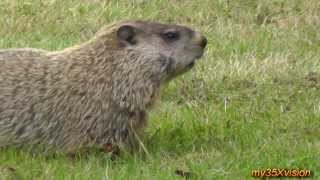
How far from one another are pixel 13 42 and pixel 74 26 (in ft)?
3.30

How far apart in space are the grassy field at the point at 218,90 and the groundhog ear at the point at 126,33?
20.5 inches

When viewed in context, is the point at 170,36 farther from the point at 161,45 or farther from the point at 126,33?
the point at 126,33

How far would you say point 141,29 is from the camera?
21.6 ft

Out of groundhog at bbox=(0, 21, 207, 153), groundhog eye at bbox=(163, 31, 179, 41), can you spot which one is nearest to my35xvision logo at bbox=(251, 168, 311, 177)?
groundhog at bbox=(0, 21, 207, 153)

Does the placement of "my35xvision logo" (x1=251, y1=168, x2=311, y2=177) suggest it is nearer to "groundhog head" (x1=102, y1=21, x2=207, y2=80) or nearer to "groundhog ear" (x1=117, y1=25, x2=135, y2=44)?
"groundhog head" (x1=102, y1=21, x2=207, y2=80)

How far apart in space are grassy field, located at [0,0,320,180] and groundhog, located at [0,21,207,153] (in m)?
0.19

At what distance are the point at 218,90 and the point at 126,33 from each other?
140 cm

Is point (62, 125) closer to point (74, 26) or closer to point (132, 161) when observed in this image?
point (132, 161)

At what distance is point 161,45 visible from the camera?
6.56 meters

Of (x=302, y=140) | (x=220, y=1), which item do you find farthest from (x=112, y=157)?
(x=220, y=1)

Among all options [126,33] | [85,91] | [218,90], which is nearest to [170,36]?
[126,33]

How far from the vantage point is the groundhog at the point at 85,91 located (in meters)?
6.29

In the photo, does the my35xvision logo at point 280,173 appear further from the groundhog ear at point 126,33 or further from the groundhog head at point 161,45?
the groundhog ear at point 126,33

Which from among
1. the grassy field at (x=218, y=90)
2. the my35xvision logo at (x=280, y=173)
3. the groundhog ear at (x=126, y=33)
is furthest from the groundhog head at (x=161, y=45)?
the my35xvision logo at (x=280, y=173)
